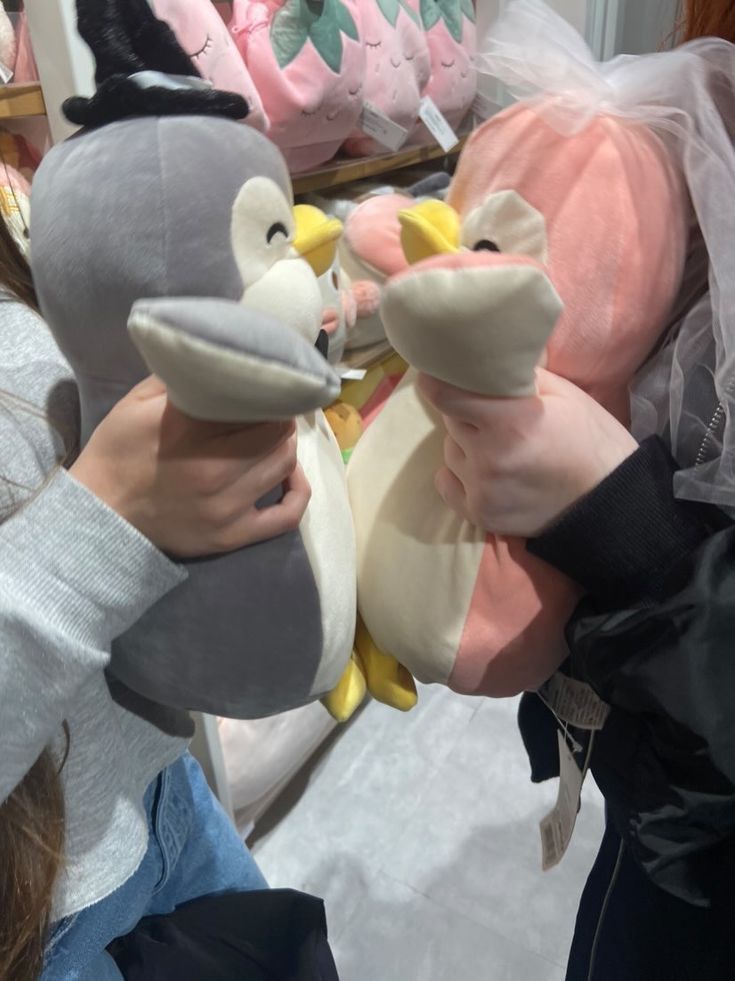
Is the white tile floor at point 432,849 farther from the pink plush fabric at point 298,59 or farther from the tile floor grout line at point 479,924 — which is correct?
the pink plush fabric at point 298,59

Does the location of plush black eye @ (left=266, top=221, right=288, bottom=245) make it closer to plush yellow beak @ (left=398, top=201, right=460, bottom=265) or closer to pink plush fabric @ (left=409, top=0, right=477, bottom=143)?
plush yellow beak @ (left=398, top=201, right=460, bottom=265)

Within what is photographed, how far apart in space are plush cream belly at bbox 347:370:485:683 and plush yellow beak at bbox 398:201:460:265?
9 cm

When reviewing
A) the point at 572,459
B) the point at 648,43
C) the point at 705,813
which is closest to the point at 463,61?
the point at 648,43

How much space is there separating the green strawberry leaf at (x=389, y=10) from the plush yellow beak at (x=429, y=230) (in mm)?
878

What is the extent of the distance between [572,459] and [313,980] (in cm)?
61

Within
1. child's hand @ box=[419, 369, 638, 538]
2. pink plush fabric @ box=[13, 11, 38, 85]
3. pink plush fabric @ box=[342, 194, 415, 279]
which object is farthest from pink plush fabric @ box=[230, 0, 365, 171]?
child's hand @ box=[419, 369, 638, 538]

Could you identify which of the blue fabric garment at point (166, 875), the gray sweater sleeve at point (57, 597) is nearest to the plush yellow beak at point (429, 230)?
the gray sweater sleeve at point (57, 597)

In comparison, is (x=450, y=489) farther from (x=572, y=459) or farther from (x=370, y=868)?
(x=370, y=868)

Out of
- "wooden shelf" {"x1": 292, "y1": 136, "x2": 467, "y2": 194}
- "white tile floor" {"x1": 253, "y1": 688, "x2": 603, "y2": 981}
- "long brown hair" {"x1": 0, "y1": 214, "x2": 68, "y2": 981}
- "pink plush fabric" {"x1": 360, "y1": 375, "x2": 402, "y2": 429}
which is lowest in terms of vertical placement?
"white tile floor" {"x1": 253, "y1": 688, "x2": 603, "y2": 981}

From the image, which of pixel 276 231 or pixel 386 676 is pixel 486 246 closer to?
pixel 276 231

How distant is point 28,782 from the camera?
47cm

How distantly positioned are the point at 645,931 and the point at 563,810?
3.8 inches

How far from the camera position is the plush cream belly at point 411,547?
1.49 feet

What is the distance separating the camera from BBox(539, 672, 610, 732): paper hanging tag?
495 mm
